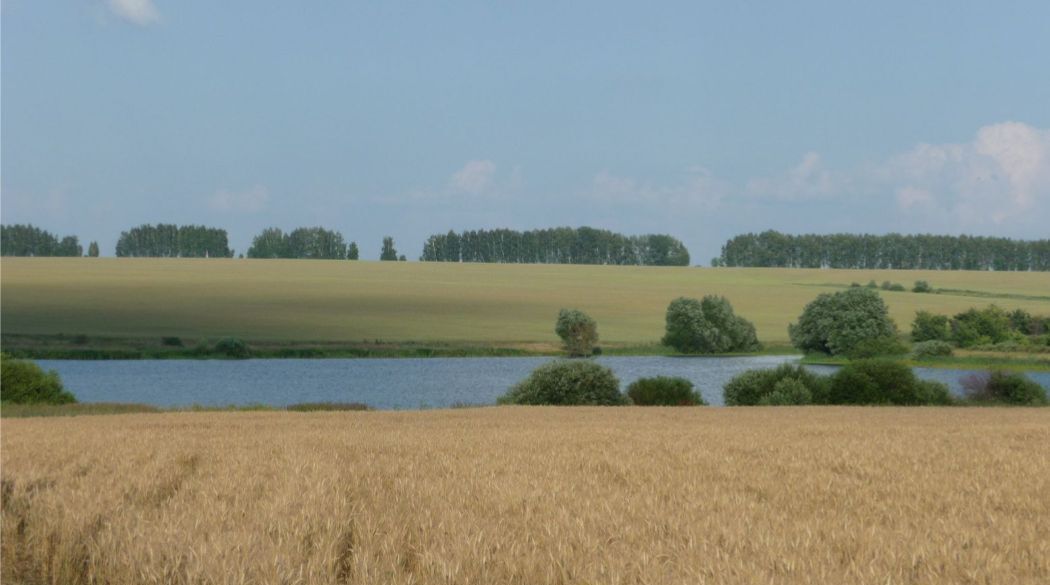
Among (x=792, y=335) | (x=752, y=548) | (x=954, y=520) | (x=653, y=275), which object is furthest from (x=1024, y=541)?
(x=653, y=275)

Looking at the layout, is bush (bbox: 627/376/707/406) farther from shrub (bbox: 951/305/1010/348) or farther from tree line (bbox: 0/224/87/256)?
tree line (bbox: 0/224/87/256)

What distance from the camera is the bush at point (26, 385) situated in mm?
38938

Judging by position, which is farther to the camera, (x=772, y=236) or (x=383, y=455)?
(x=772, y=236)

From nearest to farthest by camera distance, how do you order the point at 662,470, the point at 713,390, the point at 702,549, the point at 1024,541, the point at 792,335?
the point at 702,549 < the point at 1024,541 < the point at 662,470 < the point at 713,390 < the point at 792,335

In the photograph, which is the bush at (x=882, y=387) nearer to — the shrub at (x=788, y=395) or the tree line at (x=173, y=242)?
the shrub at (x=788, y=395)

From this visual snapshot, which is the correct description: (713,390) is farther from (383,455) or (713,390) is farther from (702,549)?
(702,549)

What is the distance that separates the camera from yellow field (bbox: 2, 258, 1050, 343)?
82.6 m

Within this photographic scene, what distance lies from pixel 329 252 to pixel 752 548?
131239mm

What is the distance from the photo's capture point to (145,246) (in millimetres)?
132500

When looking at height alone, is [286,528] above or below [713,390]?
above

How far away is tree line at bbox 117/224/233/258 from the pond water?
63762mm

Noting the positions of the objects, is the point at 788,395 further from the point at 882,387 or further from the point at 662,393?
the point at 662,393

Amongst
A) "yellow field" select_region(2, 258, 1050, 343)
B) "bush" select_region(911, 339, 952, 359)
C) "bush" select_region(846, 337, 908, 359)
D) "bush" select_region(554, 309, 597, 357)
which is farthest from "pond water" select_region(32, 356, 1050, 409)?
"yellow field" select_region(2, 258, 1050, 343)

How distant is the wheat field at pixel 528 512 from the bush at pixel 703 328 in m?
58.8
